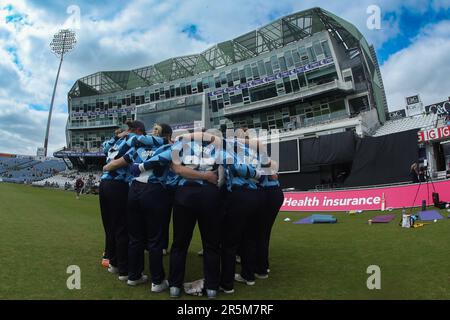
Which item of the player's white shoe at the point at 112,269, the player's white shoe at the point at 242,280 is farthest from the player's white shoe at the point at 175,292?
the player's white shoe at the point at 112,269

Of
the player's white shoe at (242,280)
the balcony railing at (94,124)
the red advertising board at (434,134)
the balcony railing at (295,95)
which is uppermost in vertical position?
the balcony railing at (94,124)

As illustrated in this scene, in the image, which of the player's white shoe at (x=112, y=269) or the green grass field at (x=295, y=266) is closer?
the green grass field at (x=295, y=266)

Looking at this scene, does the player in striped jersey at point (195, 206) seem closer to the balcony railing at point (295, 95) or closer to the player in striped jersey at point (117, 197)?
the player in striped jersey at point (117, 197)

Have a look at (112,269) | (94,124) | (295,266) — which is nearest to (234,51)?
(94,124)

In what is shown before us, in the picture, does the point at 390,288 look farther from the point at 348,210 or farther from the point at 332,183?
the point at 332,183

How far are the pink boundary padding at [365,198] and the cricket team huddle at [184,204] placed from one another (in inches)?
395

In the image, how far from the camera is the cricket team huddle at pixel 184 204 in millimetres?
3713

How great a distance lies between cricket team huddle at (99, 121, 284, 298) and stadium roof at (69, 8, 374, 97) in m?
35.8

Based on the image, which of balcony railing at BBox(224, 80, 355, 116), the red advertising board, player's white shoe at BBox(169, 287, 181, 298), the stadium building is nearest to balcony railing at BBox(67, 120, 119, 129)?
the stadium building

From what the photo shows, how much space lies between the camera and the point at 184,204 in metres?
3.66

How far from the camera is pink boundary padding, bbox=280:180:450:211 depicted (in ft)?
39.2

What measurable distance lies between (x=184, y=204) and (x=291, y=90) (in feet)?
121

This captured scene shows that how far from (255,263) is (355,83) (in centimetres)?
3469

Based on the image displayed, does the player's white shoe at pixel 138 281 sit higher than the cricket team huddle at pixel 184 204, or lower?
lower
